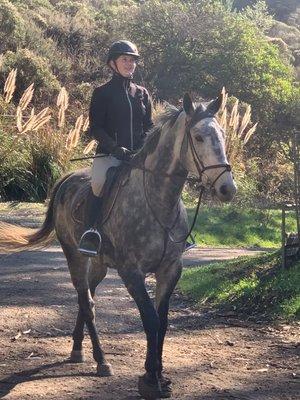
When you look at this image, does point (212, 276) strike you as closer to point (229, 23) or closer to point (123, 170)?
point (123, 170)

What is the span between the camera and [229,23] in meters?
27.8

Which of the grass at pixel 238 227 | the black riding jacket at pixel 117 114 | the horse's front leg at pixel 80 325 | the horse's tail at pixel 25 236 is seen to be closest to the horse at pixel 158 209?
the horse's front leg at pixel 80 325

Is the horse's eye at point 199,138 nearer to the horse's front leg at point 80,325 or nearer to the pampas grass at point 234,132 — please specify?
the horse's front leg at point 80,325

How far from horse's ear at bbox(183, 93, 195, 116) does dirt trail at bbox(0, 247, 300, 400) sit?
217cm

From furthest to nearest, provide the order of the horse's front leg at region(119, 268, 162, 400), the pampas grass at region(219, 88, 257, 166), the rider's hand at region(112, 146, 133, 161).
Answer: the pampas grass at region(219, 88, 257, 166)
the rider's hand at region(112, 146, 133, 161)
the horse's front leg at region(119, 268, 162, 400)

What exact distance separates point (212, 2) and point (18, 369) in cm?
2537

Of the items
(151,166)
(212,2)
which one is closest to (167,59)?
(212,2)

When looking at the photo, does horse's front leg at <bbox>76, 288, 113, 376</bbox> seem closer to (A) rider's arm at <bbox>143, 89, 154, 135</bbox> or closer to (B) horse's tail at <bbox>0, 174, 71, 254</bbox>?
(B) horse's tail at <bbox>0, 174, 71, 254</bbox>

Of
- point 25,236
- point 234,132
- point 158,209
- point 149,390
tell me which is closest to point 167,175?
point 158,209

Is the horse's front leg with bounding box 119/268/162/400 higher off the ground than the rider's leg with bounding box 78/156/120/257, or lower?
lower

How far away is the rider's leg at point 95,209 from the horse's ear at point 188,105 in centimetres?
111

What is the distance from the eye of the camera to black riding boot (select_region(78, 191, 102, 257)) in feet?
20.2

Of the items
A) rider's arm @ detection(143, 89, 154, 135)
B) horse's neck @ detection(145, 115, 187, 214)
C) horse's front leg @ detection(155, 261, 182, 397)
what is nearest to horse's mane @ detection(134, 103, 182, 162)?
horse's neck @ detection(145, 115, 187, 214)

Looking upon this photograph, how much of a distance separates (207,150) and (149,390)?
183 centimetres
